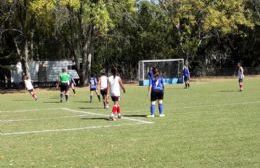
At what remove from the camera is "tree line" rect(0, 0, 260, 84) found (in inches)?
1820

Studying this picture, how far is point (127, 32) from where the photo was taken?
58.4m

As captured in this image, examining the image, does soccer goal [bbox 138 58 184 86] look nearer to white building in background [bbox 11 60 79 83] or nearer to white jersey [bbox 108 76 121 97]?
white building in background [bbox 11 60 79 83]

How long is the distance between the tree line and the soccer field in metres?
25.4

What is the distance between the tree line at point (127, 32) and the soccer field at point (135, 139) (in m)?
25.4

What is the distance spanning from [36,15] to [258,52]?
35.8 metres

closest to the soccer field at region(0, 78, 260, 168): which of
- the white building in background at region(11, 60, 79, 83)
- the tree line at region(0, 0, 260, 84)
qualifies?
the tree line at region(0, 0, 260, 84)

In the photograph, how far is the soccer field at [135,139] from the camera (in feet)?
34.4

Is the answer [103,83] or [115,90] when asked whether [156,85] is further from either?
[103,83]

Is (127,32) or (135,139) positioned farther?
(127,32)

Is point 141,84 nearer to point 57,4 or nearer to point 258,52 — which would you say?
point 57,4

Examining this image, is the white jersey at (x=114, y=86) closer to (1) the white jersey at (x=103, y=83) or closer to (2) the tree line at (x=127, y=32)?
(1) the white jersey at (x=103, y=83)

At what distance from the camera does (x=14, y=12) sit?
151ft

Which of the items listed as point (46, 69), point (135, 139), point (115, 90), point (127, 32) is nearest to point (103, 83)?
point (115, 90)

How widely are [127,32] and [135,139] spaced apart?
149 feet
